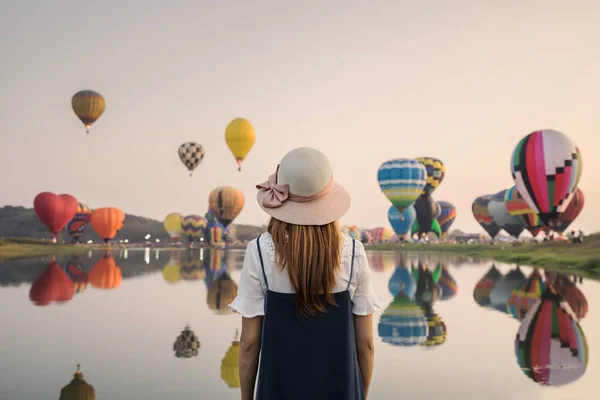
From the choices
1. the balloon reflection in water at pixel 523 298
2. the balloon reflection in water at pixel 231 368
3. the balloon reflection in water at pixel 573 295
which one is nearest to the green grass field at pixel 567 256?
the balloon reflection in water at pixel 573 295

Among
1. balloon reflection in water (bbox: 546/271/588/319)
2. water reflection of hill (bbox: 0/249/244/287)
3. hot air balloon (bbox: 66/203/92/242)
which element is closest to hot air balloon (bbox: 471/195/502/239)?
water reflection of hill (bbox: 0/249/244/287)

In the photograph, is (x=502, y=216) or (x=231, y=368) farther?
(x=502, y=216)

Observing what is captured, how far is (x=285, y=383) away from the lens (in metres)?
2.66

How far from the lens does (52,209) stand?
62.8 m

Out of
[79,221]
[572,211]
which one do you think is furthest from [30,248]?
[572,211]

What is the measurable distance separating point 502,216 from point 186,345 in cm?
6634

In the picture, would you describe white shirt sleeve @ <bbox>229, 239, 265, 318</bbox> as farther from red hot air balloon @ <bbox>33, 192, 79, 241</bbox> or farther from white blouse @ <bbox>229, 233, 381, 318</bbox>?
red hot air balloon @ <bbox>33, 192, 79, 241</bbox>

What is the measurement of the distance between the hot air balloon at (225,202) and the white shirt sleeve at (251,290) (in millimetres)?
76411

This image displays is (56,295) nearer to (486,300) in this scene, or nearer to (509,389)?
(486,300)

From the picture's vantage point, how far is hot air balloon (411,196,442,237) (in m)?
74.2

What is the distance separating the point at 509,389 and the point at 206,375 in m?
3.23

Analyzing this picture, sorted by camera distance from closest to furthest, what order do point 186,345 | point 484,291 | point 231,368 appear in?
point 231,368 < point 186,345 < point 484,291

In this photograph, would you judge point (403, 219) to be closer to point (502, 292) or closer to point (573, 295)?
point (502, 292)

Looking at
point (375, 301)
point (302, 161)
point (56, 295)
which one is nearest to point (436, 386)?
point (375, 301)
